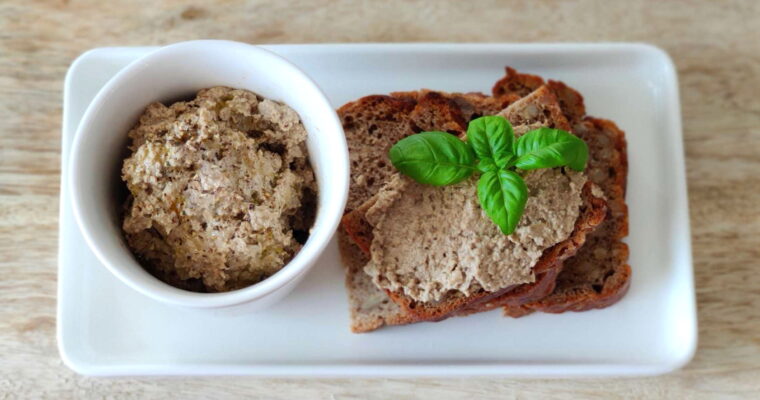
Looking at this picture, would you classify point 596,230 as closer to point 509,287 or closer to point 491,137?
point 509,287

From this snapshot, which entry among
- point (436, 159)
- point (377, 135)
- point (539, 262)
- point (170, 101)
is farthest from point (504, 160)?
point (170, 101)

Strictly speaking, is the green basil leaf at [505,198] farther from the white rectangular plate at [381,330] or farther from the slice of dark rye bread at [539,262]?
the white rectangular plate at [381,330]

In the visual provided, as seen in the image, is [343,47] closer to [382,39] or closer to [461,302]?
[382,39]

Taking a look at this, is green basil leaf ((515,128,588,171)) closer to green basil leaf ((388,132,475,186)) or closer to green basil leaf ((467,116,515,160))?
green basil leaf ((467,116,515,160))

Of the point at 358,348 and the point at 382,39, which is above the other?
the point at 382,39

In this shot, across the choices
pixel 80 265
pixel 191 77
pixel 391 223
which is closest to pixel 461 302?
pixel 391 223

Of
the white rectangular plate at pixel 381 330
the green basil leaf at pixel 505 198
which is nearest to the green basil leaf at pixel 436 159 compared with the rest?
the green basil leaf at pixel 505 198

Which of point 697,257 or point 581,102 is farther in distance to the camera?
point 697,257

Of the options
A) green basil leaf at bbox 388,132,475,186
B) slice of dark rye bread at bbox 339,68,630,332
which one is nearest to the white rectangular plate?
slice of dark rye bread at bbox 339,68,630,332
